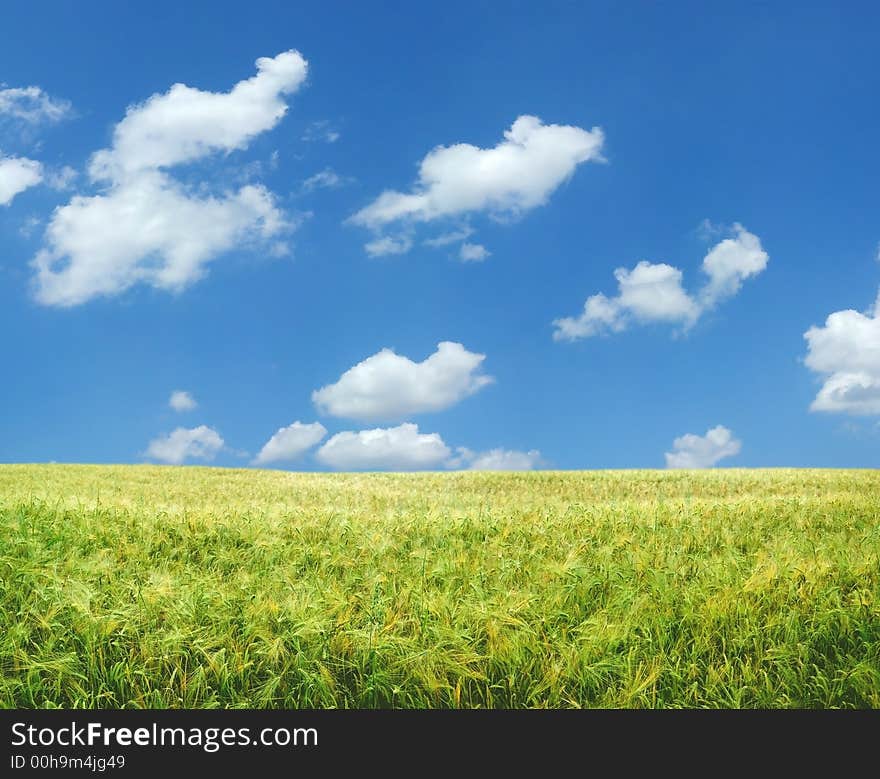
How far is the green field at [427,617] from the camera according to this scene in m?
4.64

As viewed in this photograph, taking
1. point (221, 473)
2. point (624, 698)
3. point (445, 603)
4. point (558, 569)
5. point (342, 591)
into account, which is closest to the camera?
point (624, 698)

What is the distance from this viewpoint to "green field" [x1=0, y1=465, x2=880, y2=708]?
15.2 ft

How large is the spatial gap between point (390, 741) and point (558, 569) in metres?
2.94

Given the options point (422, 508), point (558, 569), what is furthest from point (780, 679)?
point (422, 508)

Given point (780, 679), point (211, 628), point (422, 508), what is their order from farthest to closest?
point (422, 508) < point (211, 628) < point (780, 679)

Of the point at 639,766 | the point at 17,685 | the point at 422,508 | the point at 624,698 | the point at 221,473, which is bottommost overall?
the point at 639,766

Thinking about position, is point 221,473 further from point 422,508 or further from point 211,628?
point 211,628

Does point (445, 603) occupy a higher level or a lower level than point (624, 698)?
higher

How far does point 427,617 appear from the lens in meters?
5.34

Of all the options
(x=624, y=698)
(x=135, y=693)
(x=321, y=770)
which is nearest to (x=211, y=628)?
(x=135, y=693)

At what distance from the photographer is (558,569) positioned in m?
6.62

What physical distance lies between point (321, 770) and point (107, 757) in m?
1.37

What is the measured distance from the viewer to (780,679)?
15.6 ft

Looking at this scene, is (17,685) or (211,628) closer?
(17,685)
